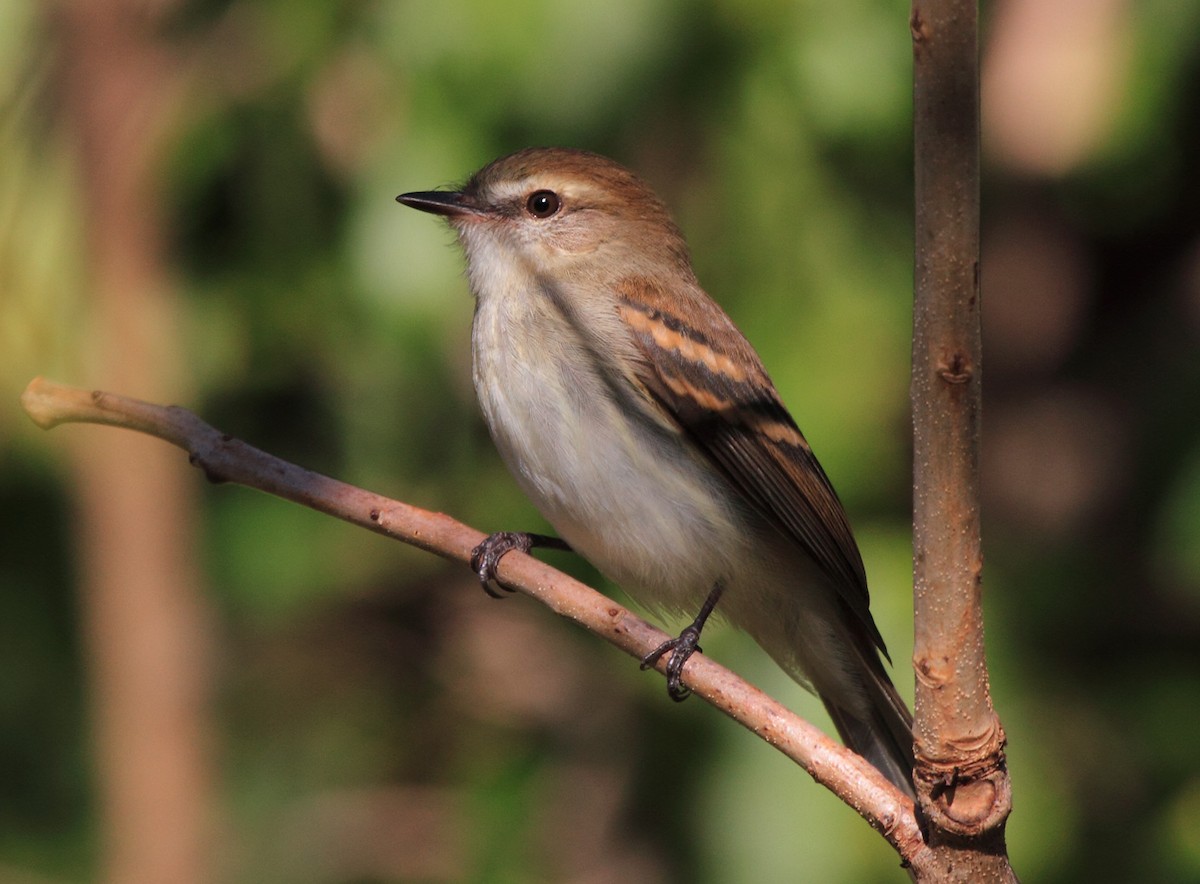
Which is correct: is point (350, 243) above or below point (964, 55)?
below

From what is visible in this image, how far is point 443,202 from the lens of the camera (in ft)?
12.1

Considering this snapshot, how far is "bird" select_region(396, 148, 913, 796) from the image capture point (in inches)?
133

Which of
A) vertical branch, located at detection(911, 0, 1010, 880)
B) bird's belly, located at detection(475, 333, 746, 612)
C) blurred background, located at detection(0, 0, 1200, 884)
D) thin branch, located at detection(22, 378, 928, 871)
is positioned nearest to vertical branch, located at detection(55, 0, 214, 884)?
blurred background, located at detection(0, 0, 1200, 884)

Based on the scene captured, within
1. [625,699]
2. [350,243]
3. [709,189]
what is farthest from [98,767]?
[709,189]

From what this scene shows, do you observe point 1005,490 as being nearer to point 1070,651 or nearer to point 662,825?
point 1070,651

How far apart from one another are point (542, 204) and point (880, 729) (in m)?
1.72

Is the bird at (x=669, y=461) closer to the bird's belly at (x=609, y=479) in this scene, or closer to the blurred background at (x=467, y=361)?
the bird's belly at (x=609, y=479)

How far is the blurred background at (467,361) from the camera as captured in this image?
3418mm

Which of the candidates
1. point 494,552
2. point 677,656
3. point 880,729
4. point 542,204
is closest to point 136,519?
point 494,552

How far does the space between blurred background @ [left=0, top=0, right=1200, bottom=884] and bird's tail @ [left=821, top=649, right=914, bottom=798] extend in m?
0.18

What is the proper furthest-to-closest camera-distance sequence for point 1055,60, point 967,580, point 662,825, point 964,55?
point 1055,60 → point 662,825 → point 967,580 → point 964,55

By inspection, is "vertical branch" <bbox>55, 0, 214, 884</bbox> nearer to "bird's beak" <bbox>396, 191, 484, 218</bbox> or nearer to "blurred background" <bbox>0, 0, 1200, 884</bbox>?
"blurred background" <bbox>0, 0, 1200, 884</bbox>

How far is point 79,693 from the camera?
480 cm

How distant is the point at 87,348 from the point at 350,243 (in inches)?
42.0
